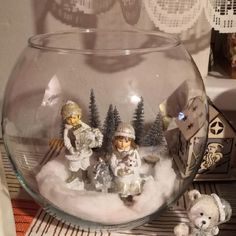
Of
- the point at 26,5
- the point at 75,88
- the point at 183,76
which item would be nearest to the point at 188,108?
the point at 183,76

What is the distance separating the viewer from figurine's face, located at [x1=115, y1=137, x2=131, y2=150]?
0.51m

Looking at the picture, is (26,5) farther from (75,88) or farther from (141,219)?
(141,219)

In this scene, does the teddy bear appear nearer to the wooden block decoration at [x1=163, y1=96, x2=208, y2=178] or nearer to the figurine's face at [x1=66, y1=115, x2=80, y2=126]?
the wooden block decoration at [x1=163, y1=96, x2=208, y2=178]

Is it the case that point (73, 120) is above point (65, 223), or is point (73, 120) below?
above

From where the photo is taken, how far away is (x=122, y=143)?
51 centimetres

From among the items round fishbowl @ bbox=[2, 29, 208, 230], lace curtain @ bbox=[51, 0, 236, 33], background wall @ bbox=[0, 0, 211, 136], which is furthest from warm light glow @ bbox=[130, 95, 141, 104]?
background wall @ bbox=[0, 0, 211, 136]

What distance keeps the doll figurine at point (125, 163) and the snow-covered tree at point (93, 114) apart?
0.23 feet

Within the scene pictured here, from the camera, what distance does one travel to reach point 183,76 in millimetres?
544

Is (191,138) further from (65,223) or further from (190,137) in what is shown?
(65,223)

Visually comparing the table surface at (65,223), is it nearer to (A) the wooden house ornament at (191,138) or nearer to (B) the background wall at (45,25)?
(A) the wooden house ornament at (191,138)

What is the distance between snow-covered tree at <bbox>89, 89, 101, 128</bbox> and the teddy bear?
164 mm

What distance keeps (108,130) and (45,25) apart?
0.27 meters

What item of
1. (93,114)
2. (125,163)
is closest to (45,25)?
(93,114)

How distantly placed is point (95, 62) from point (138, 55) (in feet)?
0.17
